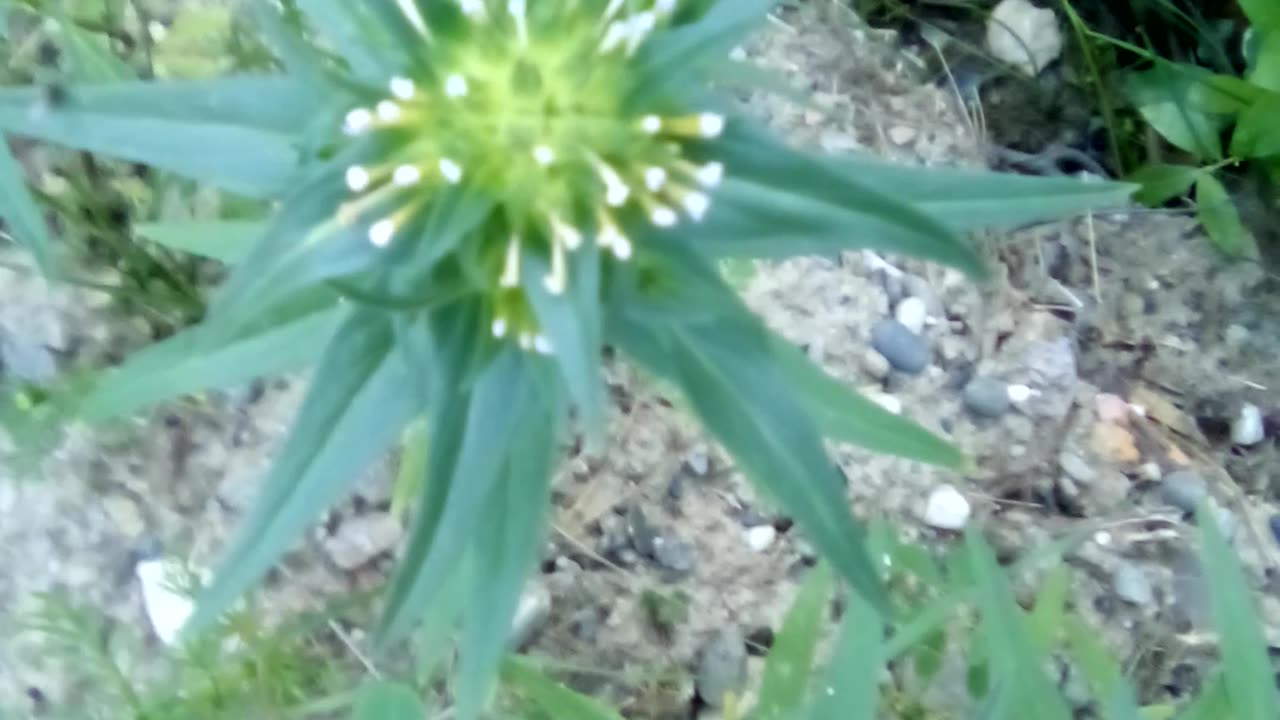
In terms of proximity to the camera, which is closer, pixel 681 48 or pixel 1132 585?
pixel 681 48

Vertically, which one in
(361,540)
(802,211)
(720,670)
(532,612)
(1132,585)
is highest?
(802,211)

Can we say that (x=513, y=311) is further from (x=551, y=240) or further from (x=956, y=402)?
(x=956, y=402)

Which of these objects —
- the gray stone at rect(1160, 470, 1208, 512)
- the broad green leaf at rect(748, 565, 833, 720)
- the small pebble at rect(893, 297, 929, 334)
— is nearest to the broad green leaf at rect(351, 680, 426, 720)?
the broad green leaf at rect(748, 565, 833, 720)

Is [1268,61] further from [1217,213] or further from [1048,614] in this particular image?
[1048,614]

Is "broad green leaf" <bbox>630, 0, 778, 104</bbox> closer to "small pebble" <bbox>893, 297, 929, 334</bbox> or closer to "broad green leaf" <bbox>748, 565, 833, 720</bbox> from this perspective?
"broad green leaf" <bbox>748, 565, 833, 720</bbox>

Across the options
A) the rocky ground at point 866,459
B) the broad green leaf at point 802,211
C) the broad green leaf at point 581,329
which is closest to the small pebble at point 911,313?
the rocky ground at point 866,459

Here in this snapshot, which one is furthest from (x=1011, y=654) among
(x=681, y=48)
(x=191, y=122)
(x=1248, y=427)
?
(x=1248, y=427)
